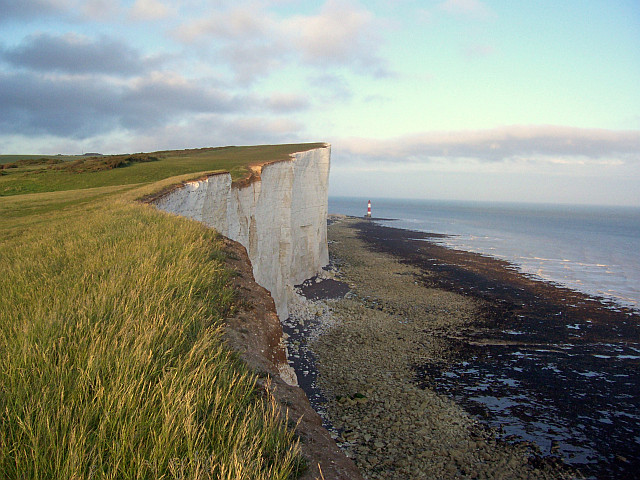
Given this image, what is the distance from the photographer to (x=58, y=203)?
1622 cm

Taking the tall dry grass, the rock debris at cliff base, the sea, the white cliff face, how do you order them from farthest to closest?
the white cliff face, the sea, the rock debris at cliff base, the tall dry grass

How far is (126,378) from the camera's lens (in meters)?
2.95

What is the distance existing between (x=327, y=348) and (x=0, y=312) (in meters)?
14.2

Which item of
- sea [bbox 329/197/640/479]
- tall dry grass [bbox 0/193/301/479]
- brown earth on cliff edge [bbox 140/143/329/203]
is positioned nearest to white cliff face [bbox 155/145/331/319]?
brown earth on cliff edge [bbox 140/143/329/203]

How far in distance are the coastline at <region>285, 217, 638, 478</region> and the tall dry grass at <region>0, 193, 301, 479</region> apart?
7381mm

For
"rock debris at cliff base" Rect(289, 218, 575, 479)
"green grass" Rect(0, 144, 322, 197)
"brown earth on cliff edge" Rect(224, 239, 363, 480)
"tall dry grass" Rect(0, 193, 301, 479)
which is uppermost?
"green grass" Rect(0, 144, 322, 197)

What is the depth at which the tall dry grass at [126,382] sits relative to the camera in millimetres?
2398

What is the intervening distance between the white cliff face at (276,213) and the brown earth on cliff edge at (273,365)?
31.7 feet

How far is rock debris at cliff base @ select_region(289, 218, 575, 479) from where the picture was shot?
10.1 m

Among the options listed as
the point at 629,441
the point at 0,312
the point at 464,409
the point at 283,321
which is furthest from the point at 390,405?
the point at 0,312

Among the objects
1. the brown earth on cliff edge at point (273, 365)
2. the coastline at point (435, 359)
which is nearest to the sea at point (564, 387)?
the coastline at point (435, 359)

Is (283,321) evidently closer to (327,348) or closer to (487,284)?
(327,348)

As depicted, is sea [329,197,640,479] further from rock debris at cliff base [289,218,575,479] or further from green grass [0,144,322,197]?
green grass [0,144,322,197]

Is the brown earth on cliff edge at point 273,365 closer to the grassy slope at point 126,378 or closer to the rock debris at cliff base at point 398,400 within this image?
the grassy slope at point 126,378
